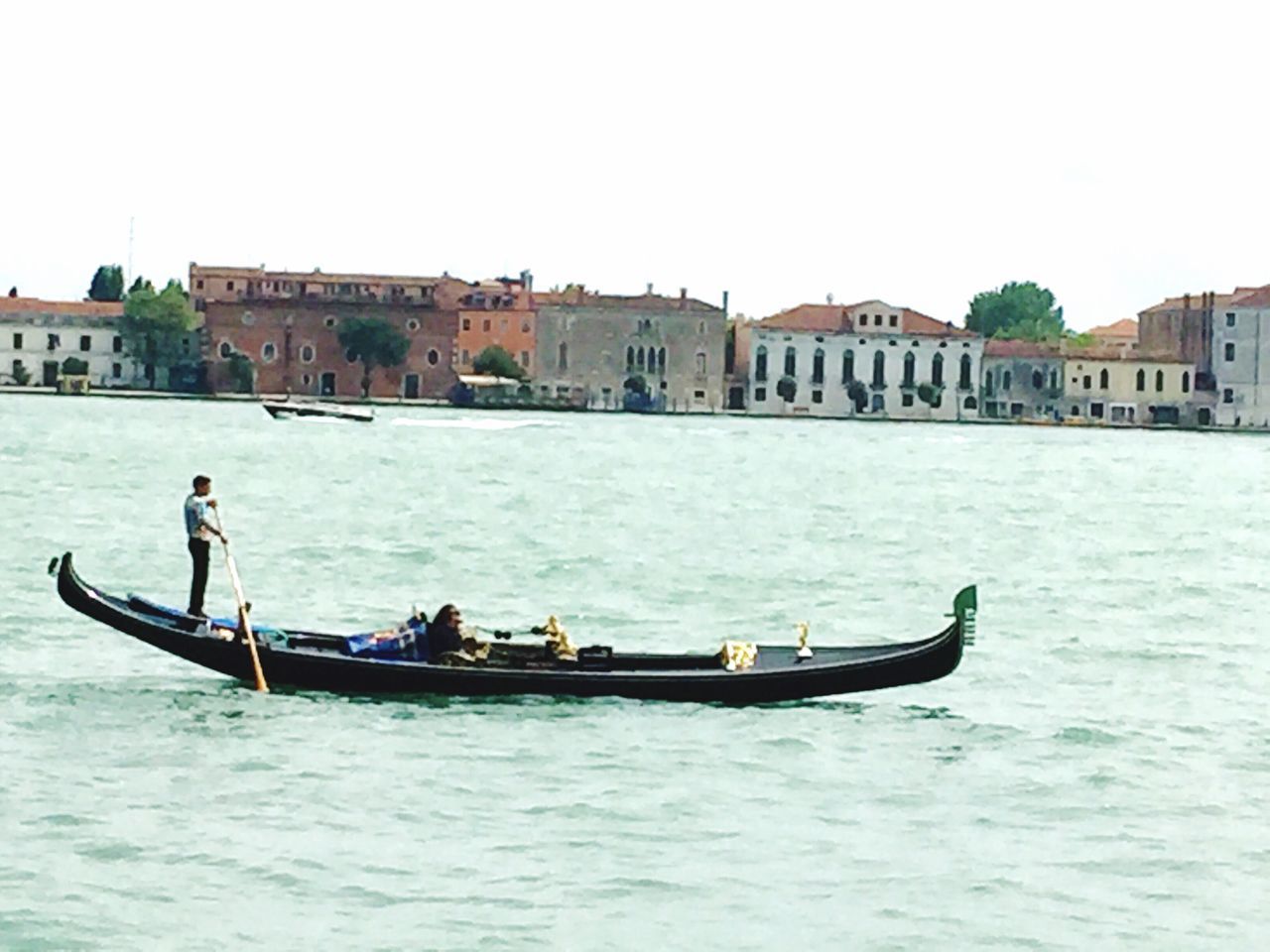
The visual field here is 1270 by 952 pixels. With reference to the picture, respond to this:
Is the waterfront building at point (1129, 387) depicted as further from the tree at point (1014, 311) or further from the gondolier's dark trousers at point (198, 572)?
the gondolier's dark trousers at point (198, 572)

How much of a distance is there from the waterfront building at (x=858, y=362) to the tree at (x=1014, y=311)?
17.8 m

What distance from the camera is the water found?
388 inches

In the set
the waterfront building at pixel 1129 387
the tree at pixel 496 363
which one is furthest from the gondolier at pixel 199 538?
the waterfront building at pixel 1129 387

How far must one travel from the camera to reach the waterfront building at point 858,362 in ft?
273

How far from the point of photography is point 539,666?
1357cm

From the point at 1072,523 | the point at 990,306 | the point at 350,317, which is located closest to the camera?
the point at 1072,523

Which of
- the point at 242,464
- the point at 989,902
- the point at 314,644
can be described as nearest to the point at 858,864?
the point at 989,902

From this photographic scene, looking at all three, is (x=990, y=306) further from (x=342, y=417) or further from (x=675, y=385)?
(x=342, y=417)

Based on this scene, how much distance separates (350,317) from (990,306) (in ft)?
105

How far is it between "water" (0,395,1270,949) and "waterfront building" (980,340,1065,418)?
59235mm

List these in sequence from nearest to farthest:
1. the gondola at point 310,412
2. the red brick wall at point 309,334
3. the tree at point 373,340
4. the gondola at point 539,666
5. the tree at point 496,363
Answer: the gondola at point 539,666 < the gondola at point 310,412 < the tree at point 373,340 < the red brick wall at point 309,334 < the tree at point 496,363

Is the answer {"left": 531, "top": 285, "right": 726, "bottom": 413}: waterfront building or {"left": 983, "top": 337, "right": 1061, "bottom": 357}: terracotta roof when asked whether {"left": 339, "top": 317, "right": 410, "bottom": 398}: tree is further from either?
{"left": 983, "top": 337, "right": 1061, "bottom": 357}: terracotta roof

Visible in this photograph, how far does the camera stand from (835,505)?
3844 centimetres

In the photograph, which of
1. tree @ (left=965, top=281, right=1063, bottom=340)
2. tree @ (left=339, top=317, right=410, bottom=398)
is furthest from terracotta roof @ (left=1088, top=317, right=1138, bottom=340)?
tree @ (left=339, top=317, right=410, bottom=398)
